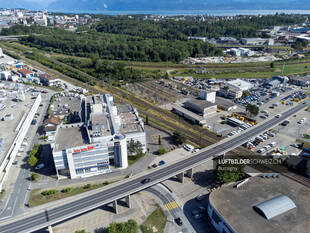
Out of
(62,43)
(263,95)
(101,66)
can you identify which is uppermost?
(62,43)

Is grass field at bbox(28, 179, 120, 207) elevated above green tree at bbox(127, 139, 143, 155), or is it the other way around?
→ green tree at bbox(127, 139, 143, 155)

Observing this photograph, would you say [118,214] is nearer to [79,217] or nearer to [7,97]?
[79,217]

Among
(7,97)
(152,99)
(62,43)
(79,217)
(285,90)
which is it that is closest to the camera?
(79,217)

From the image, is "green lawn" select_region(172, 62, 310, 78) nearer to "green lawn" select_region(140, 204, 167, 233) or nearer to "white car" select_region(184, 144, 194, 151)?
"white car" select_region(184, 144, 194, 151)

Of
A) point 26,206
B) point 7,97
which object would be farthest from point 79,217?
point 7,97

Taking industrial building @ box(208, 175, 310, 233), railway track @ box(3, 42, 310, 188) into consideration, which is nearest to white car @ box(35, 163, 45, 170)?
railway track @ box(3, 42, 310, 188)

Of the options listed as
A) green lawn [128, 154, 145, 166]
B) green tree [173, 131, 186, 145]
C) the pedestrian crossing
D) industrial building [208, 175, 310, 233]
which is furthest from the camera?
green tree [173, 131, 186, 145]

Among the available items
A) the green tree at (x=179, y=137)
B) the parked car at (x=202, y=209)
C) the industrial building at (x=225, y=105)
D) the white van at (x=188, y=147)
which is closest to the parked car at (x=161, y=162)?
the white van at (x=188, y=147)
